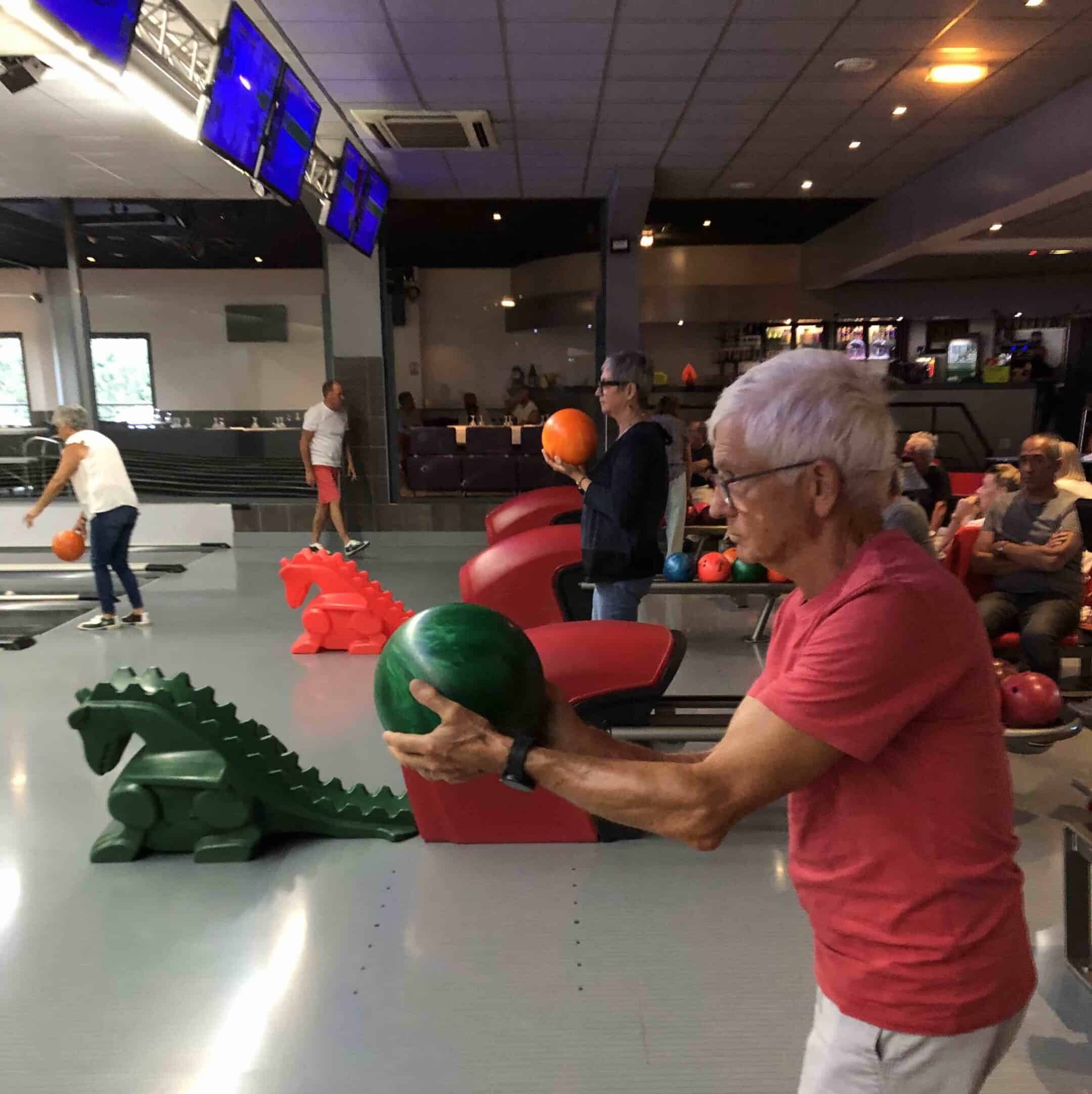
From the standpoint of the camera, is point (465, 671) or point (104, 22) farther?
point (104, 22)

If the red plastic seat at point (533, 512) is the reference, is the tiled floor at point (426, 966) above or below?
below

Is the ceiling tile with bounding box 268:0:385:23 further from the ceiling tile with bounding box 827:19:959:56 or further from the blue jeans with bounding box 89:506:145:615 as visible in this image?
the blue jeans with bounding box 89:506:145:615

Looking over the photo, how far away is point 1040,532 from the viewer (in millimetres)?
3836

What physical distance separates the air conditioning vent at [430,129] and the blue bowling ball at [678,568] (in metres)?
3.58

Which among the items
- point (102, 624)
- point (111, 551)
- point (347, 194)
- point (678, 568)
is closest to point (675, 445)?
point (678, 568)

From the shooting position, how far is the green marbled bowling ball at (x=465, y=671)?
1.34m

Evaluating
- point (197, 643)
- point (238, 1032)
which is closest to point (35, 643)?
point (197, 643)

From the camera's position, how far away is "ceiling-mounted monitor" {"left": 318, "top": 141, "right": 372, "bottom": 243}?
6.32 metres

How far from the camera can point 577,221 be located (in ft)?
33.9

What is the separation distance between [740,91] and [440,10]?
2.18m

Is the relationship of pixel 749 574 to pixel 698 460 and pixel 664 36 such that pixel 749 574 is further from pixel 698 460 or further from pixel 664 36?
pixel 698 460

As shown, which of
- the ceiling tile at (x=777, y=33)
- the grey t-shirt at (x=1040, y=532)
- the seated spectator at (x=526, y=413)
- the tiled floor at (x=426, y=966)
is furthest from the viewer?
the seated spectator at (x=526, y=413)

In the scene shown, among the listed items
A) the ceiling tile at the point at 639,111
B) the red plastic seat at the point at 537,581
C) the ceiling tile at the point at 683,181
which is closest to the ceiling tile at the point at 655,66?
the ceiling tile at the point at 639,111

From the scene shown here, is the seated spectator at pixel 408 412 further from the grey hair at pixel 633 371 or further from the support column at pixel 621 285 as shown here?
the grey hair at pixel 633 371
